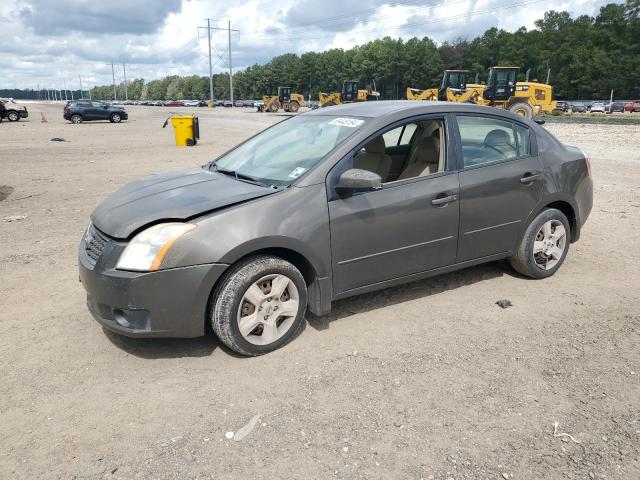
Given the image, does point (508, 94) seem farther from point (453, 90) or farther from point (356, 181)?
point (356, 181)

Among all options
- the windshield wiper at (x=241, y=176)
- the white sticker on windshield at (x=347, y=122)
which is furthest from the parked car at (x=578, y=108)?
the windshield wiper at (x=241, y=176)

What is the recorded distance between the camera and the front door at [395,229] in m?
3.80

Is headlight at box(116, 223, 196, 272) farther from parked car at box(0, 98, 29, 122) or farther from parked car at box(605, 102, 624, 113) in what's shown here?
parked car at box(605, 102, 624, 113)

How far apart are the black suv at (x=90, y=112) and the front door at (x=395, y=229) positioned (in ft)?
127

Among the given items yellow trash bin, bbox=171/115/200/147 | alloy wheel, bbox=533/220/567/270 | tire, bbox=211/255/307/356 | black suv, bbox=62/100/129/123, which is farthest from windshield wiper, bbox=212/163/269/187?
black suv, bbox=62/100/129/123

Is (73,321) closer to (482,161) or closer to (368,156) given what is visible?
(368,156)

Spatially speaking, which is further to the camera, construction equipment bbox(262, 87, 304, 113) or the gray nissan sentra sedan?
construction equipment bbox(262, 87, 304, 113)

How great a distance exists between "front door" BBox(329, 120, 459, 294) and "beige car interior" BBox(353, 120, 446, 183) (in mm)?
37

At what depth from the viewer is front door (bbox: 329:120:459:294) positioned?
3.80 meters

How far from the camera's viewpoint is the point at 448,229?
4277mm

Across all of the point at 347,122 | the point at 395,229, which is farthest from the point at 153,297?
the point at 347,122

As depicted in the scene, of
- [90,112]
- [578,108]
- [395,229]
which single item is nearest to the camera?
[395,229]

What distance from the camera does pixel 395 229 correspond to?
3994mm

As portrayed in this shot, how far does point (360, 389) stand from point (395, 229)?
128 centimetres
